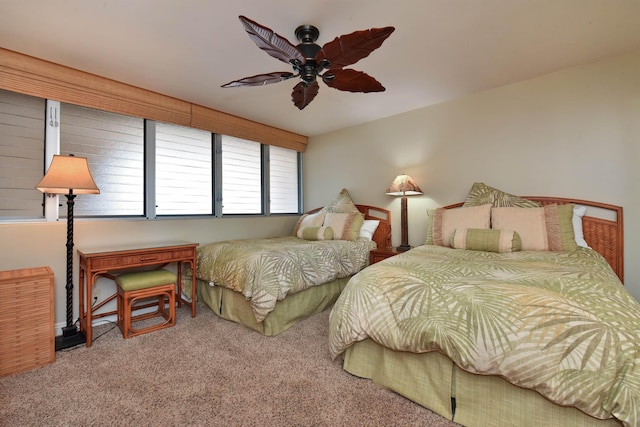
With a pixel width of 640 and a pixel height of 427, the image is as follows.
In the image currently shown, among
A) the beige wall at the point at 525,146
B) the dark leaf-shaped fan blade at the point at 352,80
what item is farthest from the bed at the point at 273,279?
the dark leaf-shaped fan blade at the point at 352,80

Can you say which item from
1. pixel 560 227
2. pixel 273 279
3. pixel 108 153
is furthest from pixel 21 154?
pixel 560 227

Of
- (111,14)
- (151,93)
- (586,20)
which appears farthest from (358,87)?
(151,93)

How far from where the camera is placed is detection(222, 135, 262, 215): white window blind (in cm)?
378

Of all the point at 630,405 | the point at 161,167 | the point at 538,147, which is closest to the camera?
the point at 630,405

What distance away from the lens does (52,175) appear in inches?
83.6

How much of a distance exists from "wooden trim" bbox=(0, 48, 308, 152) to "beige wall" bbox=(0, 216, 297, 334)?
1134 mm

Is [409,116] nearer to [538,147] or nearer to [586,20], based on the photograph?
[538,147]

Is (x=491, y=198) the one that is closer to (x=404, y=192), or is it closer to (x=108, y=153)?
(x=404, y=192)

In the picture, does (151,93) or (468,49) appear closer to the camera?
(468,49)

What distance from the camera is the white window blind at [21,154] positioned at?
2.31 meters

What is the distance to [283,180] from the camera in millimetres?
4535

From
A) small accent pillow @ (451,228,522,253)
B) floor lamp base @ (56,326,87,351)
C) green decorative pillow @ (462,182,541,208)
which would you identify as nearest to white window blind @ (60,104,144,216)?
floor lamp base @ (56,326,87,351)

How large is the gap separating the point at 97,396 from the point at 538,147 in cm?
399

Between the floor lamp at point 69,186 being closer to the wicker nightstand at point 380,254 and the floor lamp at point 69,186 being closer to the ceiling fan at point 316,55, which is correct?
the ceiling fan at point 316,55
